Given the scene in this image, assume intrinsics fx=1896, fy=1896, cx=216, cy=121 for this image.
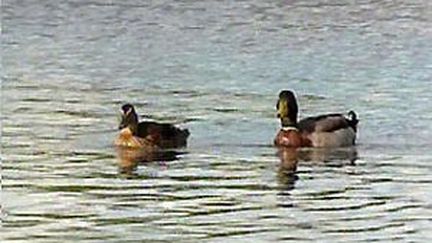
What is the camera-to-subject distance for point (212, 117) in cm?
1858

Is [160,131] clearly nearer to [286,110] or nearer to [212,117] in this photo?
[286,110]

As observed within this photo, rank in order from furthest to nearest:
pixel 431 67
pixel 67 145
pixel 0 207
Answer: pixel 431 67 < pixel 67 145 < pixel 0 207

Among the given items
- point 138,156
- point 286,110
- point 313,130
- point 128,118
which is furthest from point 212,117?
point 138,156

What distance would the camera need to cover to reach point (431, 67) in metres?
23.2

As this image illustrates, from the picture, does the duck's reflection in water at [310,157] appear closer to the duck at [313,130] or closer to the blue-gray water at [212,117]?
the blue-gray water at [212,117]

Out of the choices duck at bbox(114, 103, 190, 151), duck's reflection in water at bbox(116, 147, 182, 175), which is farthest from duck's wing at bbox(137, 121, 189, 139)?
duck's reflection in water at bbox(116, 147, 182, 175)

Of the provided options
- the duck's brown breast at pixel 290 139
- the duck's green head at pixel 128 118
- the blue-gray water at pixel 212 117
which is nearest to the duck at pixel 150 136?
the duck's green head at pixel 128 118

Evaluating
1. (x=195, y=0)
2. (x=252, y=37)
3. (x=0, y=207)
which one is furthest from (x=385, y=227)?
(x=195, y=0)

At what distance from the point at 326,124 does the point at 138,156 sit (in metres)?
1.91

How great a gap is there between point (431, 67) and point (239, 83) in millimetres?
2976

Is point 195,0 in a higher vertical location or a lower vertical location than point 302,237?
higher

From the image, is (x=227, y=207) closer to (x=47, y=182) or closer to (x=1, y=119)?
(x=47, y=182)

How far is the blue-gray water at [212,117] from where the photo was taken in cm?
1227

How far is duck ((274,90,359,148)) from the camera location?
17.0m
